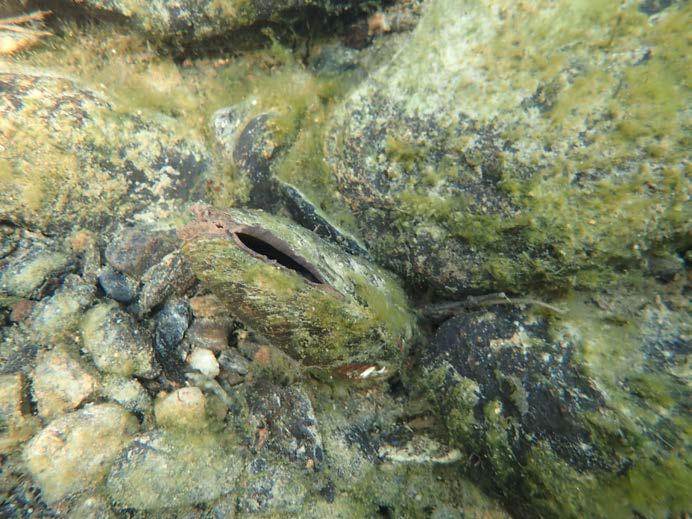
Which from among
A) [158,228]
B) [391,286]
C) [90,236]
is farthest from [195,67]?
[391,286]

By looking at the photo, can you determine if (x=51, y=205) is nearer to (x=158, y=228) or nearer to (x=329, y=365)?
(x=158, y=228)

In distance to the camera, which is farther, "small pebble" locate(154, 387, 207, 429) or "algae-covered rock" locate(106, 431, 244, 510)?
"small pebble" locate(154, 387, 207, 429)

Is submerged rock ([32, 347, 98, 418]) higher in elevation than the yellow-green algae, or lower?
lower

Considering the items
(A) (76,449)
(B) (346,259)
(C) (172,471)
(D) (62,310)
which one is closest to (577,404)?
(B) (346,259)

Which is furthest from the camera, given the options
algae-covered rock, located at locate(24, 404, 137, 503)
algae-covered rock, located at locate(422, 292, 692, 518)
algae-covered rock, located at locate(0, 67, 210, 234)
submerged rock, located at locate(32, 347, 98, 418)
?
algae-covered rock, located at locate(0, 67, 210, 234)

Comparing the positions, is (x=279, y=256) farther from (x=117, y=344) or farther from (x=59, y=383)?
(x=59, y=383)

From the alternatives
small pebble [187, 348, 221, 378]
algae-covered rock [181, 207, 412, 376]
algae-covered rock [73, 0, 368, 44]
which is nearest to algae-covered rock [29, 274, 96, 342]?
small pebble [187, 348, 221, 378]

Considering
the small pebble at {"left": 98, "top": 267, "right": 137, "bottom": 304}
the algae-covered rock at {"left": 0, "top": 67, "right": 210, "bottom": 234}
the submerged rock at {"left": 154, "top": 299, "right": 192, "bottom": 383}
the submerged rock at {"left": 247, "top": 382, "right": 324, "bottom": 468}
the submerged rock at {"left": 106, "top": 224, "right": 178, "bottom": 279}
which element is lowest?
the submerged rock at {"left": 247, "top": 382, "right": 324, "bottom": 468}

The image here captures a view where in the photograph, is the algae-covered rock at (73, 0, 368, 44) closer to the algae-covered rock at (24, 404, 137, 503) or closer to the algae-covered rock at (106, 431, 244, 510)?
the algae-covered rock at (24, 404, 137, 503)
